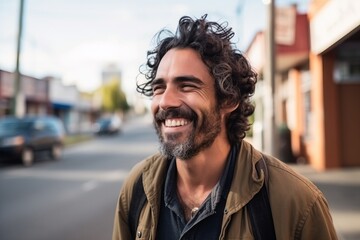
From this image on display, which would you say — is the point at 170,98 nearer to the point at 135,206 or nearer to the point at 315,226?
the point at 135,206

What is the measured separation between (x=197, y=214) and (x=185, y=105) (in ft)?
1.72

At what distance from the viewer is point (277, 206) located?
167 cm

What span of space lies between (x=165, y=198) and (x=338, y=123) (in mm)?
9055

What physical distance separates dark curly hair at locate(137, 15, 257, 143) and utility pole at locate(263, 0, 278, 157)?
16.5 feet

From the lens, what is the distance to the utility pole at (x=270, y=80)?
7.11 meters

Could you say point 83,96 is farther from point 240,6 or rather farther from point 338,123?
point 240,6

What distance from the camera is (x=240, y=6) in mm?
5559

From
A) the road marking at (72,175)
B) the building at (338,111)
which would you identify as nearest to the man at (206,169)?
the building at (338,111)

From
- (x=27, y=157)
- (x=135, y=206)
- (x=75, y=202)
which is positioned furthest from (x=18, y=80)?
(x=135, y=206)

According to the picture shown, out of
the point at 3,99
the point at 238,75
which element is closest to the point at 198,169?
the point at 238,75

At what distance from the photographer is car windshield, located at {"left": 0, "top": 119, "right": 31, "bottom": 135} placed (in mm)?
14825

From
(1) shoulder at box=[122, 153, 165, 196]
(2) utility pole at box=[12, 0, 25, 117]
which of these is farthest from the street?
(2) utility pole at box=[12, 0, 25, 117]

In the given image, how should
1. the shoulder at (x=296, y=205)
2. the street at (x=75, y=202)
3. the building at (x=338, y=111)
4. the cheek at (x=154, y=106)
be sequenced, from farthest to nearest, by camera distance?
the building at (x=338, y=111), the street at (x=75, y=202), the cheek at (x=154, y=106), the shoulder at (x=296, y=205)

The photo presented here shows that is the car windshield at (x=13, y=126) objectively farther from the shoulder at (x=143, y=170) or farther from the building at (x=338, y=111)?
the shoulder at (x=143, y=170)
